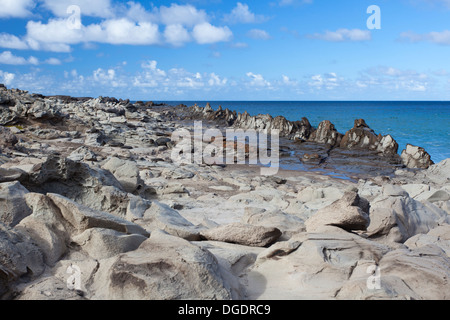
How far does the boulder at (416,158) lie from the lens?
21844mm

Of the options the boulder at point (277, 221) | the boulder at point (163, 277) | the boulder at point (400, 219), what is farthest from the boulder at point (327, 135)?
the boulder at point (163, 277)

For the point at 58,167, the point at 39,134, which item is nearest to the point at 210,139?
the point at 39,134

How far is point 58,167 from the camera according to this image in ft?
22.9

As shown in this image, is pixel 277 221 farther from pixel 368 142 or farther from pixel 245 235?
pixel 368 142

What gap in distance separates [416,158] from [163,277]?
2228cm

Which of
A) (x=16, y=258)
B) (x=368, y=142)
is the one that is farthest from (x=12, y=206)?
(x=368, y=142)

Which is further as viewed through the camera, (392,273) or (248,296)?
(392,273)

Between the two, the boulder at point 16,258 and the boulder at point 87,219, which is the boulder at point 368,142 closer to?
the boulder at point 87,219

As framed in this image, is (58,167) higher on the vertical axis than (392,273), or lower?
higher

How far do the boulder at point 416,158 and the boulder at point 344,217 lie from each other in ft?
60.0

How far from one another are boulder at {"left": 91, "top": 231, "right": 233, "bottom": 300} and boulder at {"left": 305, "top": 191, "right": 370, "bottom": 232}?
255cm
